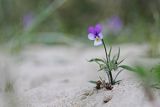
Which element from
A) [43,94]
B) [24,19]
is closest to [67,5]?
[24,19]

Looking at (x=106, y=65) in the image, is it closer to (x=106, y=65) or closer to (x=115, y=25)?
(x=106, y=65)

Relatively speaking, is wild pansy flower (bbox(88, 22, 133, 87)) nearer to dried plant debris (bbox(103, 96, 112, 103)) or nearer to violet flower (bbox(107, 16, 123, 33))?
dried plant debris (bbox(103, 96, 112, 103))

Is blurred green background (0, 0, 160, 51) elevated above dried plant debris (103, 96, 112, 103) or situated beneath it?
elevated above

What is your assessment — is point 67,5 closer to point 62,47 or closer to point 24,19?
point 24,19

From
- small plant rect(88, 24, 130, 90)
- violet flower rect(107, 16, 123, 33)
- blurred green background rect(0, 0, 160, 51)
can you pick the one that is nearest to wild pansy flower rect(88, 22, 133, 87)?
small plant rect(88, 24, 130, 90)

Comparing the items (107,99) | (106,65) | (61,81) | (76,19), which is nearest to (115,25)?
(76,19)

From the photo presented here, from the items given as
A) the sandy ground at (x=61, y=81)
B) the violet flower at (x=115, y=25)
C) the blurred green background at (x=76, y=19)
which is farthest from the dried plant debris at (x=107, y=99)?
the violet flower at (x=115, y=25)
